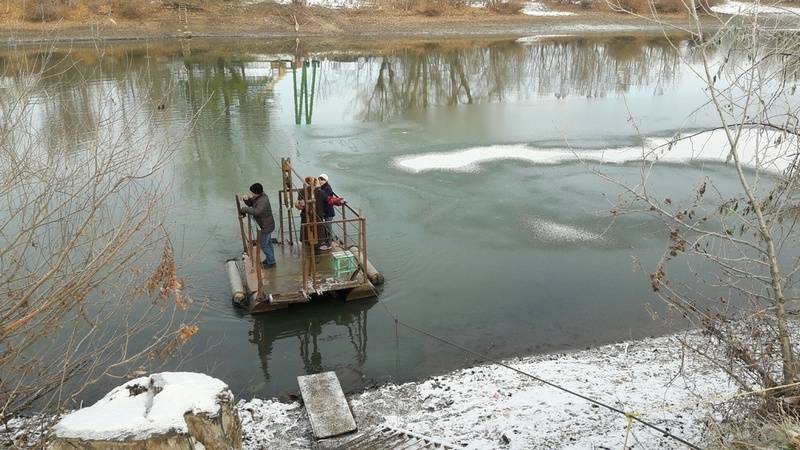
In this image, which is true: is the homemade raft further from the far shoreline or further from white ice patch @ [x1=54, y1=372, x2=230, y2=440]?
the far shoreline

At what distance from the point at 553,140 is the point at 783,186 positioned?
13972 mm

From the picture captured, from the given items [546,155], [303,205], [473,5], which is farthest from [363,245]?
[473,5]

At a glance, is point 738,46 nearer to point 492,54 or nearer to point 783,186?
point 783,186

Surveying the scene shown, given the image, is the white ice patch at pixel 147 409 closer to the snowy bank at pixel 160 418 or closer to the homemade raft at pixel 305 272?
the snowy bank at pixel 160 418

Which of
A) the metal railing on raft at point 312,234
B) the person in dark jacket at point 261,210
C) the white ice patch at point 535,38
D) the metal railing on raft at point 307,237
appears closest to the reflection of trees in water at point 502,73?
the white ice patch at point 535,38

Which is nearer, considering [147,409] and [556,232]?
[147,409]

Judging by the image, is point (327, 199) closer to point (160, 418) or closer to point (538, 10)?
point (160, 418)

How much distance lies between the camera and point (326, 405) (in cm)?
775

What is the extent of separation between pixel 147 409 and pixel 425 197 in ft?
33.9

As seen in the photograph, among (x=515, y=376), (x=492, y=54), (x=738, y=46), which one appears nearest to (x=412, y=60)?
(x=492, y=54)

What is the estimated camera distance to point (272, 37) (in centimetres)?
4172

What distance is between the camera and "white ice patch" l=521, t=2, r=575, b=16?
1881 inches

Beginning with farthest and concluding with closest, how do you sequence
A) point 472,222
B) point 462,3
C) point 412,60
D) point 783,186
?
point 462,3 → point 412,60 → point 472,222 → point 783,186

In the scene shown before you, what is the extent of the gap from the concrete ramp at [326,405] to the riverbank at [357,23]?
116 ft
